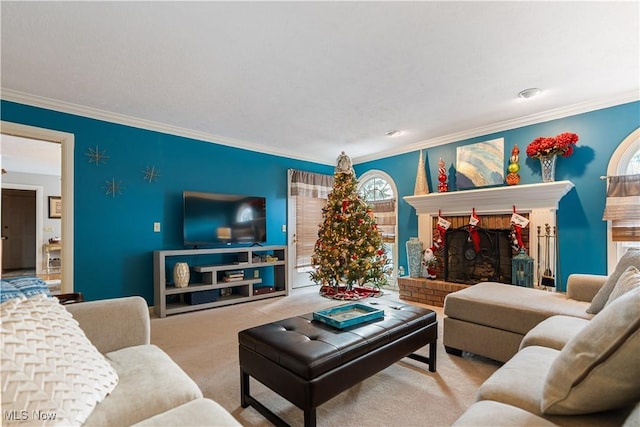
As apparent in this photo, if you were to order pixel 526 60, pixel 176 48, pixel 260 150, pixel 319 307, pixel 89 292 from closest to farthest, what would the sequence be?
1. pixel 176 48
2. pixel 526 60
3. pixel 89 292
4. pixel 319 307
5. pixel 260 150

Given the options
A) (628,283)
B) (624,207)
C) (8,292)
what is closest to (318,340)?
(8,292)

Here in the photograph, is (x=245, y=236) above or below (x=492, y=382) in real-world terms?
above

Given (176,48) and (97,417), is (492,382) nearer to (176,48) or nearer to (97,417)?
(97,417)

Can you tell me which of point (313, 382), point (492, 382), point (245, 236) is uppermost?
point (245, 236)

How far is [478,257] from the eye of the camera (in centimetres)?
414

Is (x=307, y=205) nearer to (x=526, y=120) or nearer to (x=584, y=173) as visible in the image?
(x=526, y=120)

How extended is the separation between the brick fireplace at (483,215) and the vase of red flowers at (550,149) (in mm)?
218

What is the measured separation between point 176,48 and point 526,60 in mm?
2684

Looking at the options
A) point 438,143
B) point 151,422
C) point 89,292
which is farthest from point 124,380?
point 438,143

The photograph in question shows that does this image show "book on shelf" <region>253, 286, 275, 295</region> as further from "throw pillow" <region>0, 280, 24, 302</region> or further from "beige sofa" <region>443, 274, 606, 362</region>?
"throw pillow" <region>0, 280, 24, 302</region>

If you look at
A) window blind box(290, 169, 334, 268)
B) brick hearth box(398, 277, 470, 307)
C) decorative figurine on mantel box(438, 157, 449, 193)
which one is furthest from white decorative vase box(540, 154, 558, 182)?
window blind box(290, 169, 334, 268)

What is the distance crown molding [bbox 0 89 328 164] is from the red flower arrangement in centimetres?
352

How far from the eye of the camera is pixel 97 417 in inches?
40.1

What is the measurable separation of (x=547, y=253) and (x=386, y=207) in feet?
7.83
